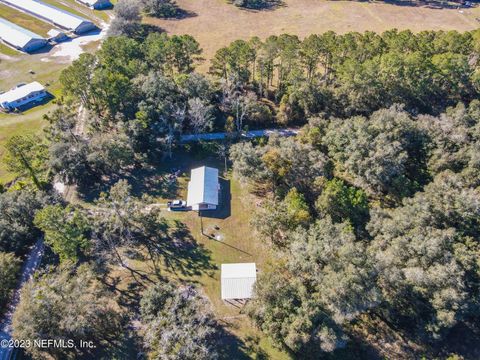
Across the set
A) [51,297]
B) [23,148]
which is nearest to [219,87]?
[23,148]

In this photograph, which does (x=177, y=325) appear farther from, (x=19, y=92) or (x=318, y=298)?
(x=19, y=92)

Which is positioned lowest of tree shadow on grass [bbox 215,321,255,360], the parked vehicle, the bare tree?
tree shadow on grass [bbox 215,321,255,360]

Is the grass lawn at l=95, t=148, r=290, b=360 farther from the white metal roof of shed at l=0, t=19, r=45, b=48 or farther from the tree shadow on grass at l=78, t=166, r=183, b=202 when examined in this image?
the white metal roof of shed at l=0, t=19, r=45, b=48

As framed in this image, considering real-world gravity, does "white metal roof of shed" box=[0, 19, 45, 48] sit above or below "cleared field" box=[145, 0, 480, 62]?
below

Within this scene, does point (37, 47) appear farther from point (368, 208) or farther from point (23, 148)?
point (368, 208)

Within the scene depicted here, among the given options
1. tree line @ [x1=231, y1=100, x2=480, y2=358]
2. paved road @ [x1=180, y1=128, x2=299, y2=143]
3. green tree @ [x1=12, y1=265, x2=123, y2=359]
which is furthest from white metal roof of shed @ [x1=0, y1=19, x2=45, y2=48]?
green tree @ [x1=12, y1=265, x2=123, y2=359]

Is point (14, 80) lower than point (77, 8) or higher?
lower
